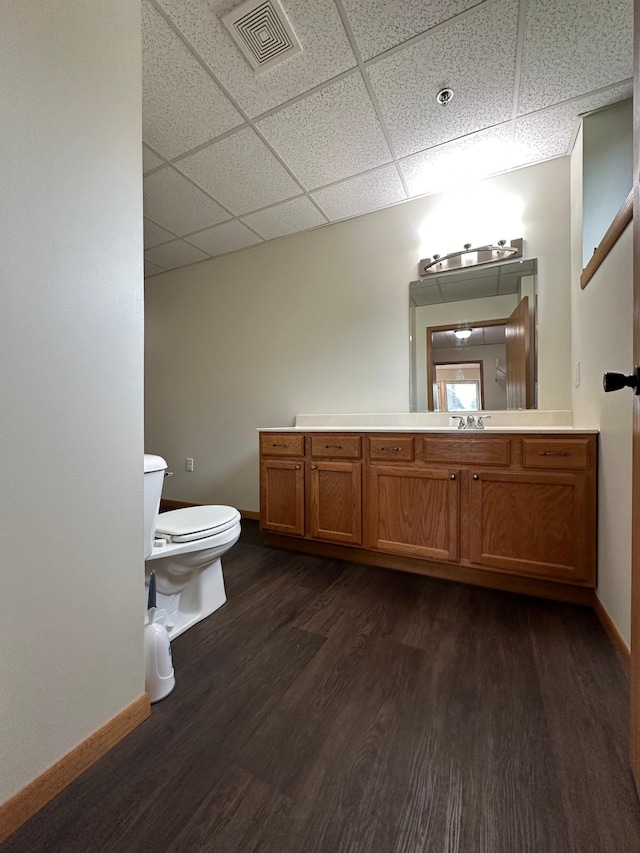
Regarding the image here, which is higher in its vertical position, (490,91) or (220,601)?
(490,91)

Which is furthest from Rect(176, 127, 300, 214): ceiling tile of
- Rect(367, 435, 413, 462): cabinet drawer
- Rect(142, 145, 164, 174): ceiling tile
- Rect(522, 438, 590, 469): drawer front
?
Rect(522, 438, 590, 469): drawer front

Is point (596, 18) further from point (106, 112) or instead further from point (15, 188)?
point (15, 188)

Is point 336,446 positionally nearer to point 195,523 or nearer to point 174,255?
point 195,523

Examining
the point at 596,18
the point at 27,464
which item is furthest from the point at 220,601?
the point at 596,18

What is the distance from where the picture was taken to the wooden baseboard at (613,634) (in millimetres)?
1165

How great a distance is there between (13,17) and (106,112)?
206 mm

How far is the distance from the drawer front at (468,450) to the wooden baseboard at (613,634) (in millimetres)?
694

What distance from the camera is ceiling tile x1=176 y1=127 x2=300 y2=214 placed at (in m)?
1.91

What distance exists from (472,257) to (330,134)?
1.13 m

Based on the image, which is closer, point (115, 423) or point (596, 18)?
point (115, 423)

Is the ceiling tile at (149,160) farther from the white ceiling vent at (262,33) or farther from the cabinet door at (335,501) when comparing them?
the cabinet door at (335,501)

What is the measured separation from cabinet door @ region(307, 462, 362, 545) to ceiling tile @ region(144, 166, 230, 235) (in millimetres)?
1993

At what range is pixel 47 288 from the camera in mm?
777

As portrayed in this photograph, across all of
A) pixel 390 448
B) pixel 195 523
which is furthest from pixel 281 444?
pixel 195 523
